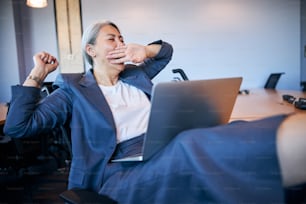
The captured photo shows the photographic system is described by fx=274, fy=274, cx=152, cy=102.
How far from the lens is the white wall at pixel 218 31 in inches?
103

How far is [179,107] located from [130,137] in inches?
10.5

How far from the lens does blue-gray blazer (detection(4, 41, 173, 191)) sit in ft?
2.13

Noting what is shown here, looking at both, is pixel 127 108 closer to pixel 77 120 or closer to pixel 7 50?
pixel 77 120

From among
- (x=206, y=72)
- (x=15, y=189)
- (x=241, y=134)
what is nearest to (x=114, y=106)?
(x=241, y=134)

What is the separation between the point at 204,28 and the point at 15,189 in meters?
2.07

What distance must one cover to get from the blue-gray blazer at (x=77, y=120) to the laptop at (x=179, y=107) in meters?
0.15

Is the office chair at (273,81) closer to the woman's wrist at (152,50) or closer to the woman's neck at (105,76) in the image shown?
the woman's wrist at (152,50)

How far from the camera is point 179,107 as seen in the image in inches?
22.1

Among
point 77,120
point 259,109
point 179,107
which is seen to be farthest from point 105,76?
point 259,109

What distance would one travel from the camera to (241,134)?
1.41ft

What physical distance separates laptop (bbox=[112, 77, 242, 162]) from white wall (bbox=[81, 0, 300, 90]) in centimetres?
198

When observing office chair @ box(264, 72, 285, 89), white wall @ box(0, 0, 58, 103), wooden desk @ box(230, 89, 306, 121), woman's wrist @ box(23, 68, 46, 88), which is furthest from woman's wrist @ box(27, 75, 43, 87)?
office chair @ box(264, 72, 285, 89)

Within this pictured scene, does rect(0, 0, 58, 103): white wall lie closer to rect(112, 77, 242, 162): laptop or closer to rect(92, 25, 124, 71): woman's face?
rect(92, 25, 124, 71): woman's face

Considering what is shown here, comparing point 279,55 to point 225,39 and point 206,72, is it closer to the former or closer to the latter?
point 225,39
